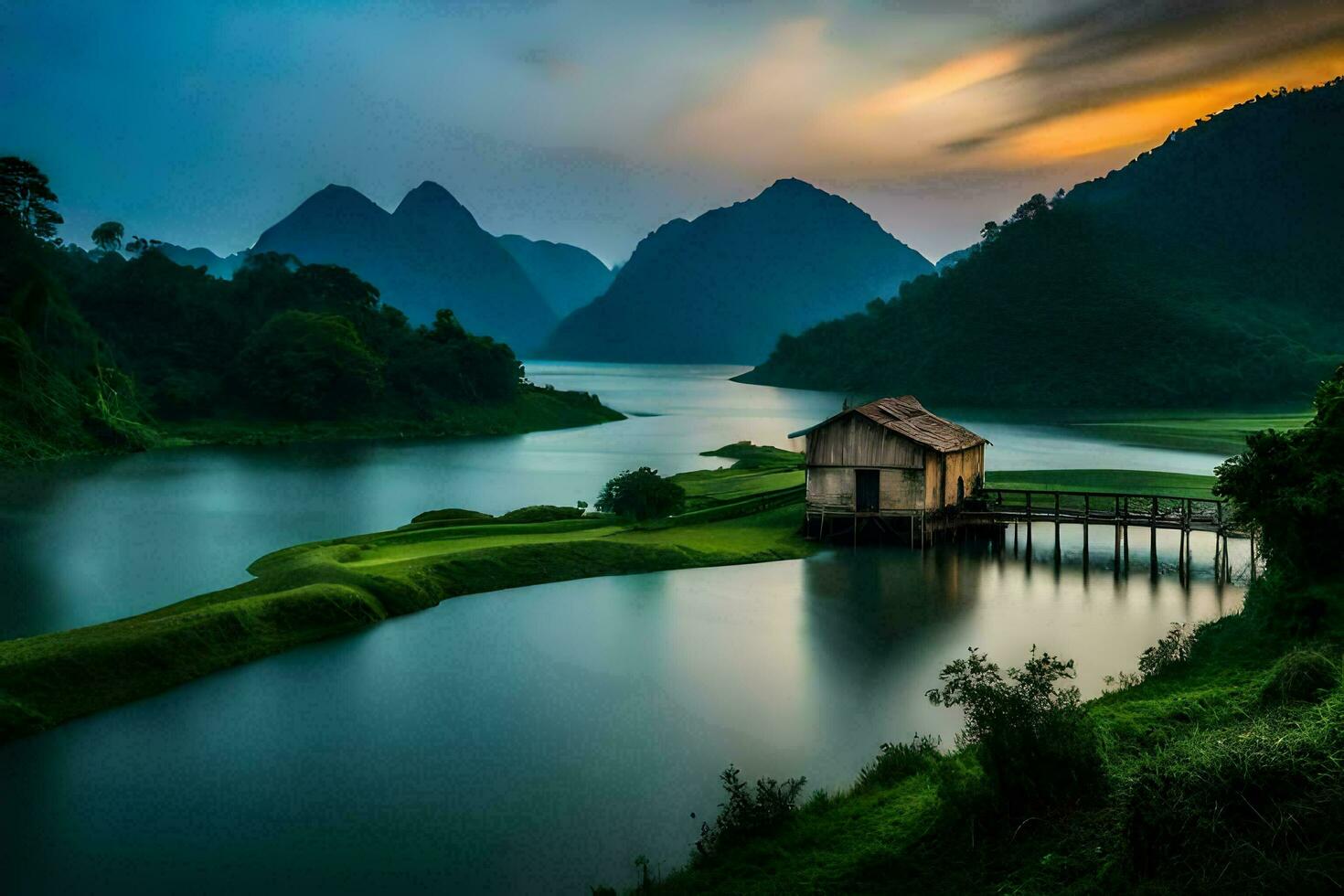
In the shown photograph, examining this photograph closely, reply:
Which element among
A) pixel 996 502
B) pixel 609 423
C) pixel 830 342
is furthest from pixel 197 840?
pixel 830 342

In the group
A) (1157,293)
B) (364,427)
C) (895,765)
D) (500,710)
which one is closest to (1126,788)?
(895,765)

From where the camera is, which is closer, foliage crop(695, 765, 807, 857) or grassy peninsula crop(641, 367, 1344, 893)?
grassy peninsula crop(641, 367, 1344, 893)

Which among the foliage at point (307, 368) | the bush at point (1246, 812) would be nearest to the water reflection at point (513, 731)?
the bush at point (1246, 812)

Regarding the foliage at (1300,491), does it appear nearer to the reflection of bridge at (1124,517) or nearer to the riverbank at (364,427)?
the reflection of bridge at (1124,517)

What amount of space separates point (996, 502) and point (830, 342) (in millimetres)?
152836

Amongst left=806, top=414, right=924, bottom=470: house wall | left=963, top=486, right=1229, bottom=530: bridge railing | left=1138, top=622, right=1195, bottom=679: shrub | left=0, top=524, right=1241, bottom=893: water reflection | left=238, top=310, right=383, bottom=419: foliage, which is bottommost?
left=0, top=524, right=1241, bottom=893: water reflection

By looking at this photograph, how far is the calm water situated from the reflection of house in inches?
93.1

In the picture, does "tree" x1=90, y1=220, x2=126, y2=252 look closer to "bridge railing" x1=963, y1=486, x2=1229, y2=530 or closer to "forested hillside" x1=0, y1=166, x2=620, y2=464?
"forested hillside" x1=0, y1=166, x2=620, y2=464

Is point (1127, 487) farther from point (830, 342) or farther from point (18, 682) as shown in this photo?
point (830, 342)

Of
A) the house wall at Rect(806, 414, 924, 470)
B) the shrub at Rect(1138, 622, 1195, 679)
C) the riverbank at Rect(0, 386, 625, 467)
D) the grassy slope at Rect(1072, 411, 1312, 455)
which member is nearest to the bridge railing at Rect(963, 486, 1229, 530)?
the house wall at Rect(806, 414, 924, 470)

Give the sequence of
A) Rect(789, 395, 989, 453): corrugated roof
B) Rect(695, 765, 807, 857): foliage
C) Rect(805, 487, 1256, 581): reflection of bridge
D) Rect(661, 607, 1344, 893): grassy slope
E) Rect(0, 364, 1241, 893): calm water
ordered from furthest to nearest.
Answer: Rect(789, 395, 989, 453): corrugated roof
Rect(805, 487, 1256, 581): reflection of bridge
Rect(0, 364, 1241, 893): calm water
Rect(695, 765, 807, 857): foliage
Rect(661, 607, 1344, 893): grassy slope

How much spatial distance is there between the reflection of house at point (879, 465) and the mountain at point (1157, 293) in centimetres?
8271

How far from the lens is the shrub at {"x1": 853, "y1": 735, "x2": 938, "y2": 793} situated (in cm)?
1627

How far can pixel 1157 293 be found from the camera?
449ft
